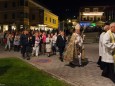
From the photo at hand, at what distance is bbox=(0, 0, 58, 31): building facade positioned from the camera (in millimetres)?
75812

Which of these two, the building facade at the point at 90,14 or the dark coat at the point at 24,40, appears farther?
the building facade at the point at 90,14

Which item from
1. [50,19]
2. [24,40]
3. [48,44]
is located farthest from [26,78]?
[50,19]

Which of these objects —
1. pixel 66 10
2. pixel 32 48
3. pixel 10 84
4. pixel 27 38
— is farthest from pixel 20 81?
pixel 66 10

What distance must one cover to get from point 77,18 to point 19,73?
306ft

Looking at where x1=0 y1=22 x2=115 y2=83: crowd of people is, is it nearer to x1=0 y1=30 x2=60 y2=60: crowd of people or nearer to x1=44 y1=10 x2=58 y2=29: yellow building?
x1=0 y1=30 x2=60 y2=60: crowd of people

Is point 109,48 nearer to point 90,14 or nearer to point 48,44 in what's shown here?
point 48,44

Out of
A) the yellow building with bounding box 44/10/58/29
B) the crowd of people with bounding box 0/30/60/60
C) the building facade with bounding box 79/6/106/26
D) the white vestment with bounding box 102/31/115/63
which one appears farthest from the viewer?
the building facade with bounding box 79/6/106/26

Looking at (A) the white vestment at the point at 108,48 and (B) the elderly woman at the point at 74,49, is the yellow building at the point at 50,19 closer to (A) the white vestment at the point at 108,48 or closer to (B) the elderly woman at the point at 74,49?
(B) the elderly woman at the point at 74,49

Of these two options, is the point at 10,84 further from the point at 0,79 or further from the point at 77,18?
the point at 77,18

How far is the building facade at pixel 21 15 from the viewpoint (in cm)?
7581

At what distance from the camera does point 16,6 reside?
250ft

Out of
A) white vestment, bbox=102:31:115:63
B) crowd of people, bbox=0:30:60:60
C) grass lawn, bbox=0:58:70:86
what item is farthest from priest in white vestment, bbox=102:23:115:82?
crowd of people, bbox=0:30:60:60

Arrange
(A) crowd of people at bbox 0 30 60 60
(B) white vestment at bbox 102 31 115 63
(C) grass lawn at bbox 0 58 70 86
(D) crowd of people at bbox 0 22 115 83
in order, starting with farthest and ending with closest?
1. (A) crowd of people at bbox 0 30 60 60
2. (D) crowd of people at bbox 0 22 115 83
3. (C) grass lawn at bbox 0 58 70 86
4. (B) white vestment at bbox 102 31 115 63

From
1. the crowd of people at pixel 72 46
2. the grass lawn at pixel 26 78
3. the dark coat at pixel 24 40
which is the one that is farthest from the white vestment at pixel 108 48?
the dark coat at pixel 24 40
